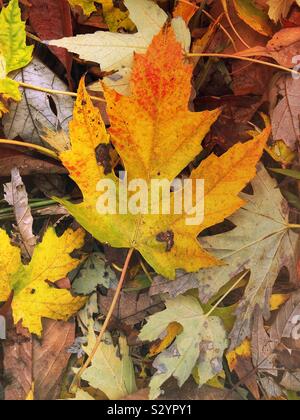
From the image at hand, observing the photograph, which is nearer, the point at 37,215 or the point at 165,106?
the point at 165,106

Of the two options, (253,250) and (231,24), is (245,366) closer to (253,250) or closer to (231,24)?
(253,250)

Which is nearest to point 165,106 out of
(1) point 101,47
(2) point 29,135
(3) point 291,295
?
(1) point 101,47

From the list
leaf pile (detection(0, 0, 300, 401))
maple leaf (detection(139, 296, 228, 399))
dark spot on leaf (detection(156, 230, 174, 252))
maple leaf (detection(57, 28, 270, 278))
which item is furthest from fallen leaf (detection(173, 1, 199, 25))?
maple leaf (detection(139, 296, 228, 399))

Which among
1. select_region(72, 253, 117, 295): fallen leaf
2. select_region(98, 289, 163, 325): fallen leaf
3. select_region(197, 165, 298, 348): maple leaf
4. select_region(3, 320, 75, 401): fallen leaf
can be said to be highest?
select_region(197, 165, 298, 348): maple leaf

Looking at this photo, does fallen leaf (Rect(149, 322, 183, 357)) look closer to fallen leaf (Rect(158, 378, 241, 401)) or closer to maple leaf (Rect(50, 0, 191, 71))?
fallen leaf (Rect(158, 378, 241, 401))

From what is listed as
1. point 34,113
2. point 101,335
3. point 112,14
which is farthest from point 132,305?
point 112,14

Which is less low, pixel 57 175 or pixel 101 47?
pixel 101 47
